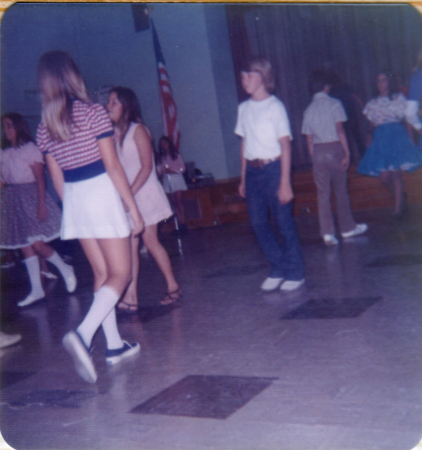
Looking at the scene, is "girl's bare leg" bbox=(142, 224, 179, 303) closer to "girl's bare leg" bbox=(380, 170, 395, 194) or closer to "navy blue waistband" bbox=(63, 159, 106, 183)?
Result: "navy blue waistband" bbox=(63, 159, 106, 183)

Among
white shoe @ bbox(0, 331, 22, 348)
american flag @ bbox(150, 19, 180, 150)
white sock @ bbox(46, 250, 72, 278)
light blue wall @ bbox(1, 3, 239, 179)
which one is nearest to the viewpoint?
white shoe @ bbox(0, 331, 22, 348)

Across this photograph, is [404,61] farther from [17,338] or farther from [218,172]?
[17,338]

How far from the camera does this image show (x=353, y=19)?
34.7 ft

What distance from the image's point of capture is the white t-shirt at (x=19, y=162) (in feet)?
15.7

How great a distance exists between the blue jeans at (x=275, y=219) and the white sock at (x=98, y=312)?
1470 millimetres

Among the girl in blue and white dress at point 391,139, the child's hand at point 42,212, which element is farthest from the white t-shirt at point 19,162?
the girl in blue and white dress at point 391,139

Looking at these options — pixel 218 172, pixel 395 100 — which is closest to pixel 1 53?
pixel 395 100

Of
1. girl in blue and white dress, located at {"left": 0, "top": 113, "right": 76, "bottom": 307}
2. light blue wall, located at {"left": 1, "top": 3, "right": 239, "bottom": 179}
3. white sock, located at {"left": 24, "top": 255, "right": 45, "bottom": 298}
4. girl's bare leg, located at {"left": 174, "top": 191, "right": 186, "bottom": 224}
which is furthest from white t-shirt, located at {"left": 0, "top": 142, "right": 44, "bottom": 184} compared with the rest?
light blue wall, located at {"left": 1, "top": 3, "right": 239, "bottom": 179}

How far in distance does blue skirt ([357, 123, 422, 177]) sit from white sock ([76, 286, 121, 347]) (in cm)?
459

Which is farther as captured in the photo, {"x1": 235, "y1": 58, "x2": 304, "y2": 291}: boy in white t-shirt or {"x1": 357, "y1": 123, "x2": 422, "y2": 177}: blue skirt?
{"x1": 357, "y1": 123, "x2": 422, "y2": 177}: blue skirt

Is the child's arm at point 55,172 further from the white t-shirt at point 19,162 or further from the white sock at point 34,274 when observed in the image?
the white sock at point 34,274

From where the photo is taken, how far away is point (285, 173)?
370 cm

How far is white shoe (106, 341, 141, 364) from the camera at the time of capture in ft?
9.73

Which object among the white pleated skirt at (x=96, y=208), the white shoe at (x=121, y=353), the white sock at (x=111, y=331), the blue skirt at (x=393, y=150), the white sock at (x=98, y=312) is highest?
the white pleated skirt at (x=96, y=208)
